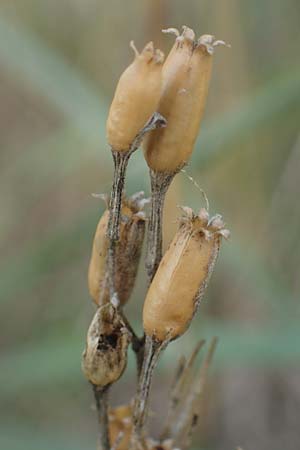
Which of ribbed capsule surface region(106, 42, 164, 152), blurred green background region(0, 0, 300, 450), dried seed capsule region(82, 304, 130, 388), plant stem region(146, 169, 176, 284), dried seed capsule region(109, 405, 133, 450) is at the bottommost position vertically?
dried seed capsule region(109, 405, 133, 450)

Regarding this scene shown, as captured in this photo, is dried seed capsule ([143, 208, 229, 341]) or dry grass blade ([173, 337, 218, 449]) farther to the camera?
dry grass blade ([173, 337, 218, 449])

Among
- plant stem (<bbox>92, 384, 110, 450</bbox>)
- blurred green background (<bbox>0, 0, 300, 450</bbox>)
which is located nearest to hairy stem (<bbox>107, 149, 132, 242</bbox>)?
plant stem (<bbox>92, 384, 110, 450</bbox>)

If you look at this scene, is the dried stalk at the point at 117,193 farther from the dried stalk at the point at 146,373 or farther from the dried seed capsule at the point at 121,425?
the dried seed capsule at the point at 121,425

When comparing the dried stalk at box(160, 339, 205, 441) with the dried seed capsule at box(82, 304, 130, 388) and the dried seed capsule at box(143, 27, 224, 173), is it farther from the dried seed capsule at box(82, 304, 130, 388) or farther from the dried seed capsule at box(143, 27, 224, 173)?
the dried seed capsule at box(143, 27, 224, 173)

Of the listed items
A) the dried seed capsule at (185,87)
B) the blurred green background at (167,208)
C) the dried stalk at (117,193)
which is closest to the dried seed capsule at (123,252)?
the dried stalk at (117,193)

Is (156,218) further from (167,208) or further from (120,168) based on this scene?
(167,208)

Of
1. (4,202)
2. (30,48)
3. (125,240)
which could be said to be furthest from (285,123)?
(4,202)

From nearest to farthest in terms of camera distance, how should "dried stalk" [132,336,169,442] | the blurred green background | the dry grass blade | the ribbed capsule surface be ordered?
1. the ribbed capsule surface
2. "dried stalk" [132,336,169,442]
3. the dry grass blade
4. the blurred green background
